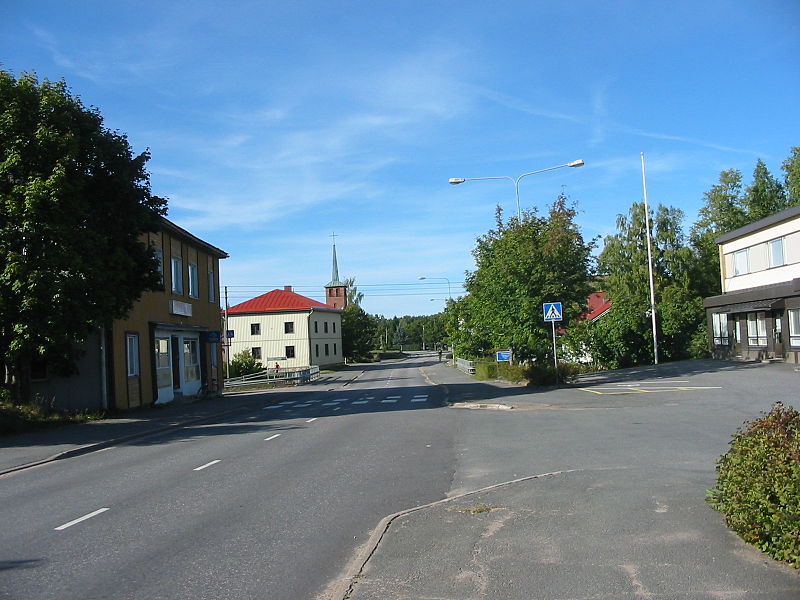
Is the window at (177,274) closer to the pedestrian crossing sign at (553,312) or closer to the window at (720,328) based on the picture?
the pedestrian crossing sign at (553,312)

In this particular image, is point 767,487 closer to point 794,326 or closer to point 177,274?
point 177,274

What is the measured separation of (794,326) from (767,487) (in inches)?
1171

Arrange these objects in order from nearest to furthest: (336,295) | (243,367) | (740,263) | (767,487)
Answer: (767,487) → (740,263) → (243,367) → (336,295)

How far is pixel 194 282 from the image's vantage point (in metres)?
33.3

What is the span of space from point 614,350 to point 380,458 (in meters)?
35.3

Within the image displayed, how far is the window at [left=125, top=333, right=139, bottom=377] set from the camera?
981 inches

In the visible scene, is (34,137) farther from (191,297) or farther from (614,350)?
(614,350)

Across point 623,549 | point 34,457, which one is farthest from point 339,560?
point 34,457

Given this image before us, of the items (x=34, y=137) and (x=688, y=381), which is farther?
(x=688, y=381)

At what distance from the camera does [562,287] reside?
28.2 meters

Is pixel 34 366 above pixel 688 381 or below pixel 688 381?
above

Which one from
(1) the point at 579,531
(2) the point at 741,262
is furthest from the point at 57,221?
(2) the point at 741,262

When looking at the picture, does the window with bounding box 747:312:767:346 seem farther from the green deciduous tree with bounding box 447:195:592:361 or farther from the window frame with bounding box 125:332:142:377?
the window frame with bounding box 125:332:142:377

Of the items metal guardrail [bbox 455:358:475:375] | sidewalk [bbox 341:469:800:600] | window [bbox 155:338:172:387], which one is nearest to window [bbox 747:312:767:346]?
metal guardrail [bbox 455:358:475:375]
